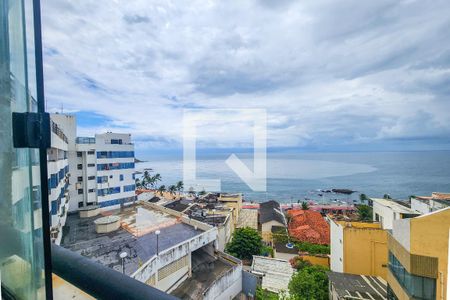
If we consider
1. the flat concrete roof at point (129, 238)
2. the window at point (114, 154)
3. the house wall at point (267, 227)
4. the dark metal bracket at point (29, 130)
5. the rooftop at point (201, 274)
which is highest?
the dark metal bracket at point (29, 130)

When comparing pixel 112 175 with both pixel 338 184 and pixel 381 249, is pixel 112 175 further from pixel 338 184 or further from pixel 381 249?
pixel 338 184

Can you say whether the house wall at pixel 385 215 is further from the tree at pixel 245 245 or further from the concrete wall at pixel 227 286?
the concrete wall at pixel 227 286

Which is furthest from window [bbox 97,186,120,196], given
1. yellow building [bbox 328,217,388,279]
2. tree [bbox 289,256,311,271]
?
yellow building [bbox 328,217,388,279]

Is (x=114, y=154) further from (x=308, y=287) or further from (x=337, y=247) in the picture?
(x=337, y=247)

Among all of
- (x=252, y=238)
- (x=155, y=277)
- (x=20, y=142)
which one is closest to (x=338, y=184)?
(x=252, y=238)

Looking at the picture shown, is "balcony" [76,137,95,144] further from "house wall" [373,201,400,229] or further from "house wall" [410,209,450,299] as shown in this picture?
"house wall" [373,201,400,229]

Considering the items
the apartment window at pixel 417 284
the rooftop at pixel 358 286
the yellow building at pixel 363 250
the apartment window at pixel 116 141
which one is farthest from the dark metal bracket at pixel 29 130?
the apartment window at pixel 116 141
